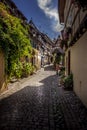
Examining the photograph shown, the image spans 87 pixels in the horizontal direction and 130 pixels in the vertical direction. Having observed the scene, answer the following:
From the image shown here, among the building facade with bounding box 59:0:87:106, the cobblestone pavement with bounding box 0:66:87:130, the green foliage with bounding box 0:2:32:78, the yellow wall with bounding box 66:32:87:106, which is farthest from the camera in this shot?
the green foliage with bounding box 0:2:32:78

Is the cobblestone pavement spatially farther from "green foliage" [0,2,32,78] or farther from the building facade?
"green foliage" [0,2,32,78]

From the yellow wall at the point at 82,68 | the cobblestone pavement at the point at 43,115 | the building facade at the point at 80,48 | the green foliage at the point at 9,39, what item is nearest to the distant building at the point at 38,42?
the green foliage at the point at 9,39

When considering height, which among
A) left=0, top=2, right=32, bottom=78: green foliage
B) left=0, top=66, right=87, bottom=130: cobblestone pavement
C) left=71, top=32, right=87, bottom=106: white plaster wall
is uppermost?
left=0, top=2, right=32, bottom=78: green foliage

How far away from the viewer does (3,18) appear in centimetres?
1320

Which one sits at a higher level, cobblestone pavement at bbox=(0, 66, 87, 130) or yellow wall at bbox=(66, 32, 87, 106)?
yellow wall at bbox=(66, 32, 87, 106)

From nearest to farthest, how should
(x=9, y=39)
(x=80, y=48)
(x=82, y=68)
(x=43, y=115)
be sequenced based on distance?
(x=43, y=115)
(x=82, y=68)
(x=80, y=48)
(x=9, y=39)

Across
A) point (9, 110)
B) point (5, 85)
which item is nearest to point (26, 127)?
point (9, 110)

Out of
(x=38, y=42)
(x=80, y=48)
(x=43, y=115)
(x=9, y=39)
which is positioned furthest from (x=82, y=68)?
(x=38, y=42)

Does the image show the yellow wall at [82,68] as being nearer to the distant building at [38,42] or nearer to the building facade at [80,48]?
the building facade at [80,48]

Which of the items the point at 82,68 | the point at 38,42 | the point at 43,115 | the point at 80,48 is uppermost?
the point at 38,42

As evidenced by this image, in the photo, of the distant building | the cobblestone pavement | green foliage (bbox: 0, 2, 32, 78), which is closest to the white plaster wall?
the cobblestone pavement

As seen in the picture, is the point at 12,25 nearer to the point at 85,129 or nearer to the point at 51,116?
the point at 51,116

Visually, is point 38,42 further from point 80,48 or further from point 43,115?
point 43,115

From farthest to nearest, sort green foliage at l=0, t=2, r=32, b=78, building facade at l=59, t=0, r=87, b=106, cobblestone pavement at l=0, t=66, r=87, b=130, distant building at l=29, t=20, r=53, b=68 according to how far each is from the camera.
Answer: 1. distant building at l=29, t=20, r=53, b=68
2. green foliage at l=0, t=2, r=32, b=78
3. building facade at l=59, t=0, r=87, b=106
4. cobblestone pavement at l=0, t=66, r=87, b=130
